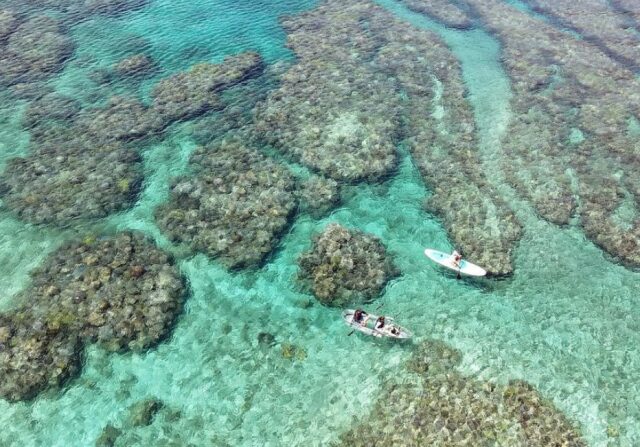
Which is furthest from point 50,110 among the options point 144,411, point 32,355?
point 144,411

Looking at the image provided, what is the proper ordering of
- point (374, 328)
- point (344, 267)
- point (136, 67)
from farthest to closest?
point (136, 67) → point (344, 267) → point (374, 328)

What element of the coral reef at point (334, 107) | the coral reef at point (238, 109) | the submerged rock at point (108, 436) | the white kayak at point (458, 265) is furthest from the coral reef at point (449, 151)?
the submerged rock at point (108, 436)

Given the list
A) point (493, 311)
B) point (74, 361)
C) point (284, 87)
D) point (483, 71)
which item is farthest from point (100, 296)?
point (483, 71)

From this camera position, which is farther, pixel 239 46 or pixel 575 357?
pixel 239 46

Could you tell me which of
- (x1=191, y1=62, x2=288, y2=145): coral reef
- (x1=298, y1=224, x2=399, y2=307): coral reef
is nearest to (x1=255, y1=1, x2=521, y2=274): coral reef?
(x1=191, y1=62, x2=288, y2=145): coral reef

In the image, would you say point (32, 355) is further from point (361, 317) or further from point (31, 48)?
point (31, 48)

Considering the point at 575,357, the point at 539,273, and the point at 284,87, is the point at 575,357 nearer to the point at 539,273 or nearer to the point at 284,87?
the point at 539,273

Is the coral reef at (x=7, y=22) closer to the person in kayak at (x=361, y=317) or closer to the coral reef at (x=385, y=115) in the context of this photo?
the coral reef at (x=385, y=115)

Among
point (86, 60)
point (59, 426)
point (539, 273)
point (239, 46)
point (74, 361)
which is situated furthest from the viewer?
point (239, 46)
